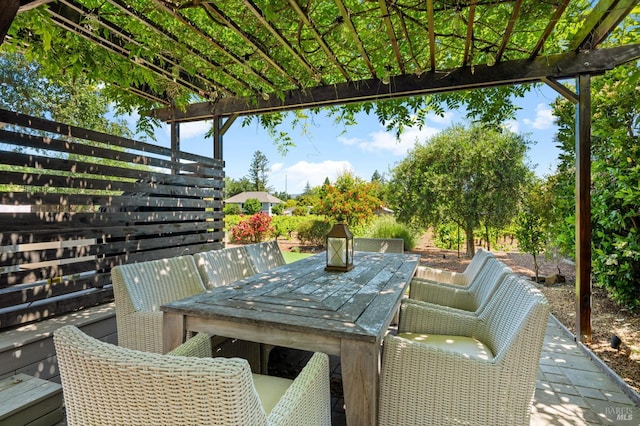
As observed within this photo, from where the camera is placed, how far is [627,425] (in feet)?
6.09

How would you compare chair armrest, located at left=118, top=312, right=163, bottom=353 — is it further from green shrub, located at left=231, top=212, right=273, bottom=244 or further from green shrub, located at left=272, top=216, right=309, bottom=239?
green shrub, located at left=272, top=216, right=309, bottom=239

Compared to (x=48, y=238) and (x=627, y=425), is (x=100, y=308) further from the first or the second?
(x=627, y=425)

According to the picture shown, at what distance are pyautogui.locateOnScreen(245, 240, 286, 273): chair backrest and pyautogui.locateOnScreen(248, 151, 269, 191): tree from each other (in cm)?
3355

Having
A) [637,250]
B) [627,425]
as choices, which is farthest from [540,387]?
[637,250]

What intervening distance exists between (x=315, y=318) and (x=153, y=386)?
0.83m

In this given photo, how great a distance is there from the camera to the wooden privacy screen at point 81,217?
2.47 metres

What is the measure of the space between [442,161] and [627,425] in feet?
17.7

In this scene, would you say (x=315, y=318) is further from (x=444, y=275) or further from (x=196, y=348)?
(x=444, y=275)

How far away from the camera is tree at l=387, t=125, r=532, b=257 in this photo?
20.7ft

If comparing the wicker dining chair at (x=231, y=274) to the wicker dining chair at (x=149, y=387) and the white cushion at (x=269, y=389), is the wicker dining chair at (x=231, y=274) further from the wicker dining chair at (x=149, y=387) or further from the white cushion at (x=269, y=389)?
the wicker dining chair at (x=149, y=387)

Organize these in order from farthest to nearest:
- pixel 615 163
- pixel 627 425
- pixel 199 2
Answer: pixel 615 163
pixel 199 2
pixel 627 425

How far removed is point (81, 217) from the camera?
9.70 feet

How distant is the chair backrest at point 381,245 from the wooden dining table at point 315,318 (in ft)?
6.27

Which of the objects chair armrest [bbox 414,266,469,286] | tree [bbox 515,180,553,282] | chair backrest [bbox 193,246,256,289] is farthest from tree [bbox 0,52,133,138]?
tree [bbox 515,180,553,282]
